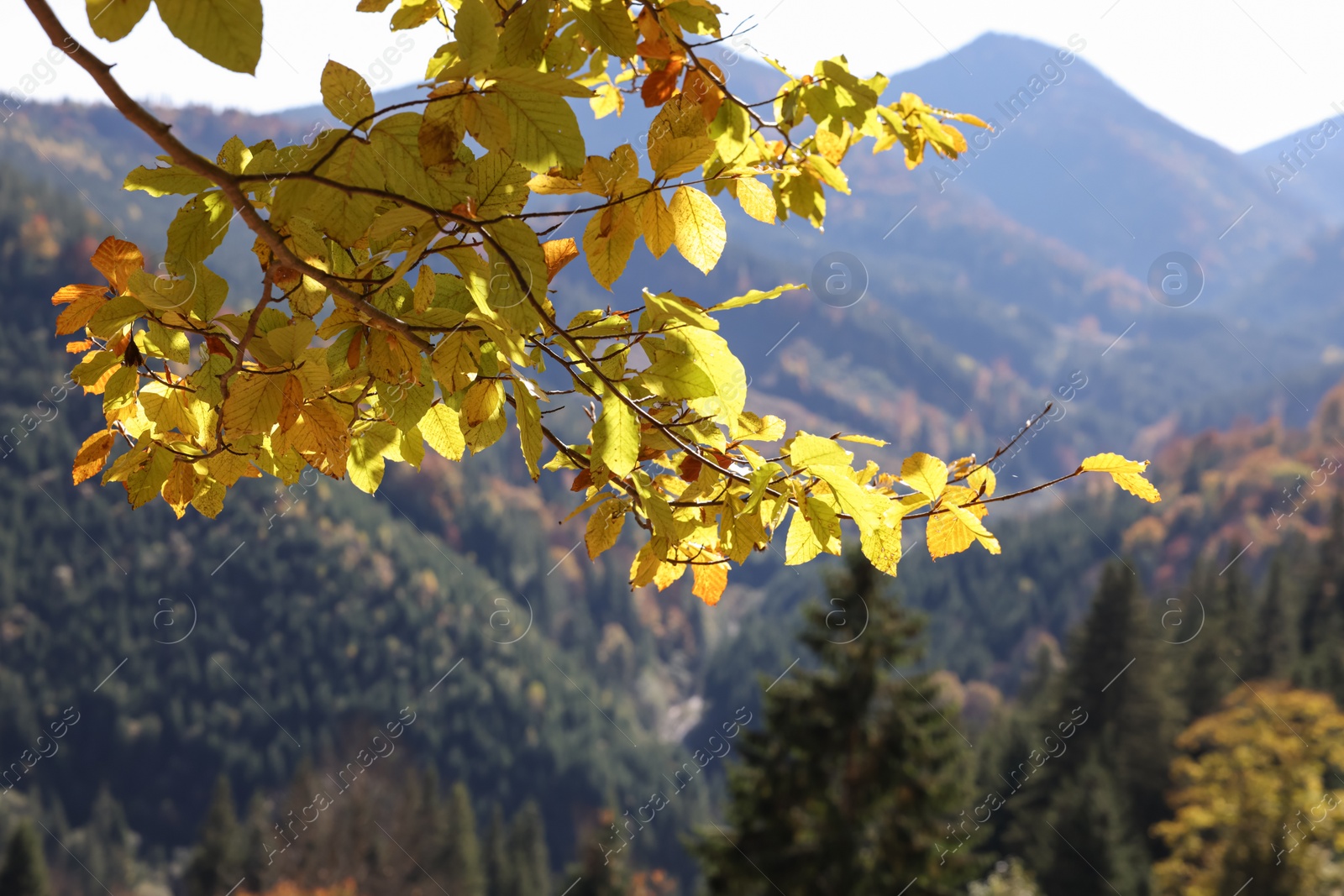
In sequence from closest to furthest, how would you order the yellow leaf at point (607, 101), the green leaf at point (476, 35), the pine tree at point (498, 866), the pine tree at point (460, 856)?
the green leaf at point (476, 35)
the yellow leaf at point (607, 101)
the pine tree at point (460, 856)
the pine tree at point (498, 866)

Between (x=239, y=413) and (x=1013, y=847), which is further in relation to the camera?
(x=1013, y=847)

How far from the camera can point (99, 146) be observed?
142 m

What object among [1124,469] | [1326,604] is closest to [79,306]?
[1124,469]

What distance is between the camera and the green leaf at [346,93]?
0.92m

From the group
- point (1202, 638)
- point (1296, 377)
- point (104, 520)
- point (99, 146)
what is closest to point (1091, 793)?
point (1202, 638)

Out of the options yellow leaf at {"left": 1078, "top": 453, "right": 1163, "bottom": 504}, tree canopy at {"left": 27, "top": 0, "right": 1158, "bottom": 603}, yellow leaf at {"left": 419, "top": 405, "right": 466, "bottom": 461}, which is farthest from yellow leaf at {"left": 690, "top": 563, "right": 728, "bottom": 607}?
yellow leaf at {"left": 1078, "top": 453, "right": 1163, "bottom": 504}

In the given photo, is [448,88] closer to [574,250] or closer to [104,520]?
[574,250]

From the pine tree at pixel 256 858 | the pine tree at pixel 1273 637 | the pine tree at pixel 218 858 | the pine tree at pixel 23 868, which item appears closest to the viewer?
the pine tree at pixel 23 868

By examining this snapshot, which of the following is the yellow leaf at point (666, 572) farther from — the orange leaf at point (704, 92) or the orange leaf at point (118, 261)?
the orange leaf at point (118, 261)

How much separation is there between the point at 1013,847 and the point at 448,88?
2861cm

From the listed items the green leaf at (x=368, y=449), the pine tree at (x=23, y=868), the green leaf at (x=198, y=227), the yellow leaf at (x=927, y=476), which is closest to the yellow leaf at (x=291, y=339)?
the green leaf at (x=198, y=227)

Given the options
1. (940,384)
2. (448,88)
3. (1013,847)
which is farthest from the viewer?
(940,384)

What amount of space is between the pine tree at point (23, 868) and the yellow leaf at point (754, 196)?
3405cm

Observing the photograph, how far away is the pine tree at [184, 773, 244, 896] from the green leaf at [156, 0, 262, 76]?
39.8m
